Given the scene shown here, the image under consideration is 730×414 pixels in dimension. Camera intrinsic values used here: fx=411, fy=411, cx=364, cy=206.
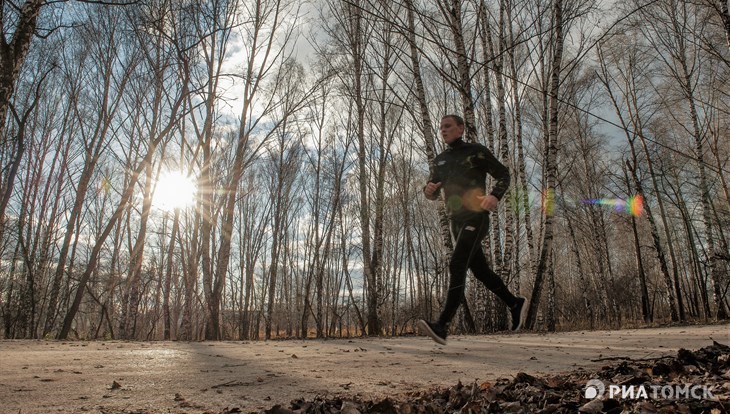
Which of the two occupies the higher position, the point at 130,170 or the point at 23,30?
the point at 130,170

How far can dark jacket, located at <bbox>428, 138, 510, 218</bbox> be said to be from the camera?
3.56 meters

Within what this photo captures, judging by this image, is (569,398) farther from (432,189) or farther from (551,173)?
(551,173)

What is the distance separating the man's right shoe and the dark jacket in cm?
95

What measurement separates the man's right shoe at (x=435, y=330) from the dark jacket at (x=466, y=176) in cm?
95

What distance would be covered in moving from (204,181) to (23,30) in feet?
27.8

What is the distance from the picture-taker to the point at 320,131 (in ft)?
58.5

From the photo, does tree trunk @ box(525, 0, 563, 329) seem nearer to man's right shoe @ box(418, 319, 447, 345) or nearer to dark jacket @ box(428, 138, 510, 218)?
dark jacket @ box(428, 138, 510, 218)

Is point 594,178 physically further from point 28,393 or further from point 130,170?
point 28,393

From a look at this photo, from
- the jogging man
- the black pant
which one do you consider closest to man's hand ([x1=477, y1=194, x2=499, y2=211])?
the jogging man

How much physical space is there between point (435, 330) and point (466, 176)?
1.33 meters

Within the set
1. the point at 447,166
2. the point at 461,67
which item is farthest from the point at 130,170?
the point at 447,166

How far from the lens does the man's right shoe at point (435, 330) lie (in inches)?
132

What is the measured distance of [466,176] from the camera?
3588 millimetres

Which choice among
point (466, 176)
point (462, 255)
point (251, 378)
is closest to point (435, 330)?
point (462, 255)
